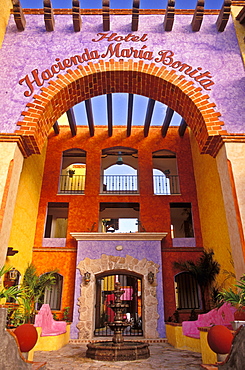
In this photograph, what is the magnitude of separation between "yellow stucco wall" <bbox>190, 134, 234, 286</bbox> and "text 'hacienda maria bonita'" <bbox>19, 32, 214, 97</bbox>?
3535 mm

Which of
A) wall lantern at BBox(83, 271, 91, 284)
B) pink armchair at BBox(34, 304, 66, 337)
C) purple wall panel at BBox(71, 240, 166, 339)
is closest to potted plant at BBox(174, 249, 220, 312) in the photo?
purple wall panel at BBox(71, 240, 166, 339)

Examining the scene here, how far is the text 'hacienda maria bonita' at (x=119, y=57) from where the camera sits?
6.05m

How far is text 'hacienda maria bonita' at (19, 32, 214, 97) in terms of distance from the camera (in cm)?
605

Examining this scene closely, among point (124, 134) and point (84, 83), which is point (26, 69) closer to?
point (84, 83)

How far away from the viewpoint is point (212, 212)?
9.28 meters

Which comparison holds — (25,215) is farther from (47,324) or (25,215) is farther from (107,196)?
(47,324)

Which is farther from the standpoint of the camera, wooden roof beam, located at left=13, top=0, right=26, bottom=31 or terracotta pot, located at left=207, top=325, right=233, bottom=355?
wooden roof beam, located at left=13, top=0, right=26, bottom=31

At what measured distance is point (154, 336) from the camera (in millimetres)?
8586

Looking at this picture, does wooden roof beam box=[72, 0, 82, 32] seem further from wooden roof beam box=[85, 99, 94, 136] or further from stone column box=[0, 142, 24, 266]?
stone column box=[0, 142, 24, 266]

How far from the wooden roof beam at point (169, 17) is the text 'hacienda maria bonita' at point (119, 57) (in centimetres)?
54

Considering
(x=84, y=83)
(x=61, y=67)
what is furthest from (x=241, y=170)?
(x=61, y=67)

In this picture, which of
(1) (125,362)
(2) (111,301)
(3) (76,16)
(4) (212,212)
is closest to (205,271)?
(4) (212,212)

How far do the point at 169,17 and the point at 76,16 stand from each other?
2109 mm

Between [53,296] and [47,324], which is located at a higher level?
[53,296]
